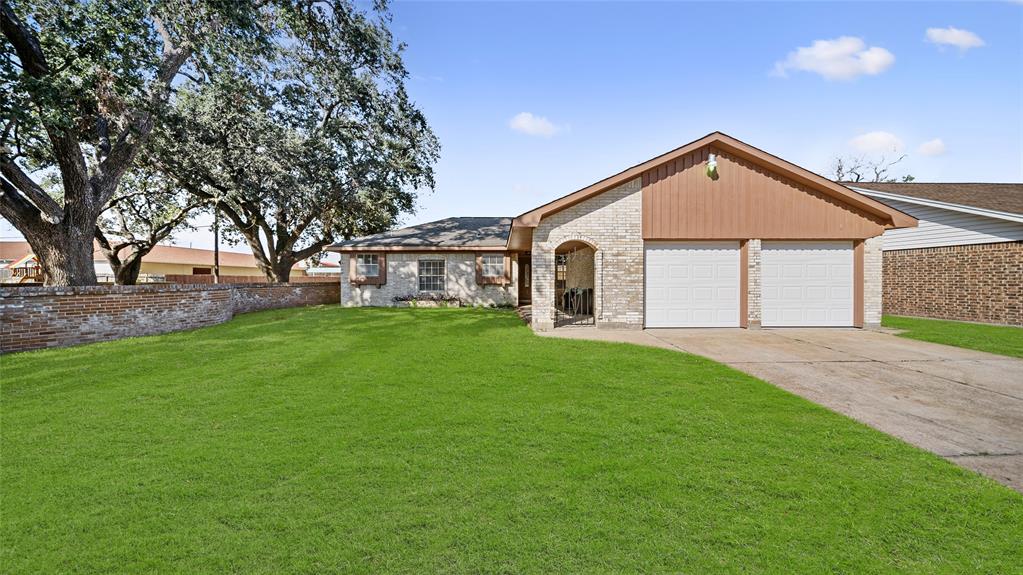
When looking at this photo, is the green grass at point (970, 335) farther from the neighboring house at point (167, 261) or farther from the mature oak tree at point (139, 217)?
the neighboring house at point (167, 261)

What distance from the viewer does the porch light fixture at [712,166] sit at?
404 inches

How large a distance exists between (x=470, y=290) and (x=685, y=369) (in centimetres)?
1296

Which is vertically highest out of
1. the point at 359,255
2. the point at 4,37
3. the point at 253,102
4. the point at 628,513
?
the point at 253,102

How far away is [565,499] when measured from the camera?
9.05 feet

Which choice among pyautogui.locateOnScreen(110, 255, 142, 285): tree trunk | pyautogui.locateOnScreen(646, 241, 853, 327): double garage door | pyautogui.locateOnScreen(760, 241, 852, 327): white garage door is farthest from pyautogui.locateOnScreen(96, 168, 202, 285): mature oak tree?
pyautogui.locateOnScreen(760, 241, 852, 327): white garage door

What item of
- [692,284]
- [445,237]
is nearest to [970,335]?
[692,284]

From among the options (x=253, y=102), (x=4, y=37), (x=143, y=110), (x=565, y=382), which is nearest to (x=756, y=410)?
(x=565, y=382)

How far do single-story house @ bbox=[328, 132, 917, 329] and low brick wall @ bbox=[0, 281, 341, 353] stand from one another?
915 cm

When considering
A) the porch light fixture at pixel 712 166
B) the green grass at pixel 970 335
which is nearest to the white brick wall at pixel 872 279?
the green grass at pixel 970 335

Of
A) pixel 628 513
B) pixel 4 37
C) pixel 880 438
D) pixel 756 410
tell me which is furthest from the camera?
pixel 4 37

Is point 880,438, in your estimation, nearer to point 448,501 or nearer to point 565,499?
point 565,499

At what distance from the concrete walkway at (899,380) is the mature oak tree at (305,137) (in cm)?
1462

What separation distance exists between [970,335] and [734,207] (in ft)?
20.5

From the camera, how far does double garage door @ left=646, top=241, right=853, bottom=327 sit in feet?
35.6
